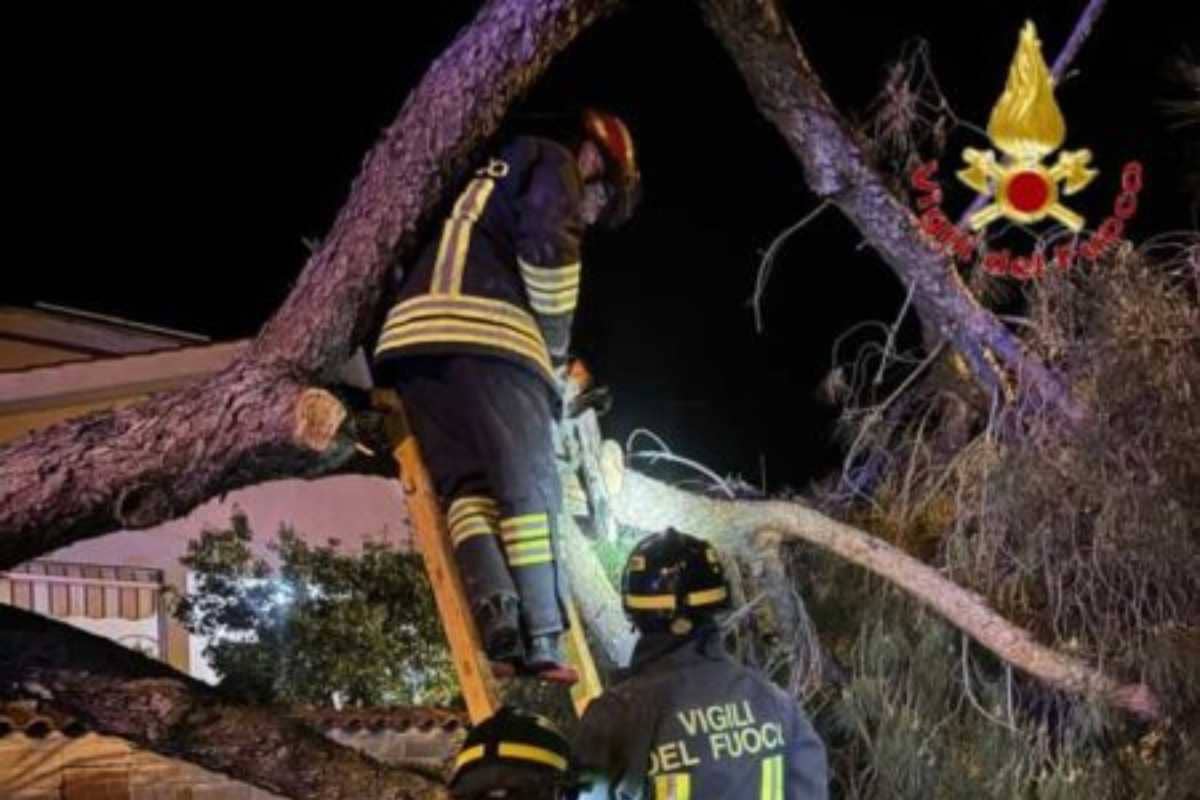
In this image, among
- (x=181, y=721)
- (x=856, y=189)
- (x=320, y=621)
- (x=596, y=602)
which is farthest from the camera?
(x=320, y=621)

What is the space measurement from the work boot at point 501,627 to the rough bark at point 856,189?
7.43 ft

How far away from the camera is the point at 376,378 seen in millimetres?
4309

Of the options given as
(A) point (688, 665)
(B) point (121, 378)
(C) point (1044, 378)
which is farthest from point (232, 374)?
(B) point (121, 378)

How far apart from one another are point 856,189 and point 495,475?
2465 mm

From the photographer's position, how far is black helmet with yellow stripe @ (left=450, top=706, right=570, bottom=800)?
3.20 m

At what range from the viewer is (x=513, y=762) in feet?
10.6

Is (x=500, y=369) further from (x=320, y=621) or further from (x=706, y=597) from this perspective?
(x=320, y=621)

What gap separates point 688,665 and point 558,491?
865 mm

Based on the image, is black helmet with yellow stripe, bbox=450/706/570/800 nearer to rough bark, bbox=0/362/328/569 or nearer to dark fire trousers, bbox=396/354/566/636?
dark fire trousers, bbox=396/354/566/636

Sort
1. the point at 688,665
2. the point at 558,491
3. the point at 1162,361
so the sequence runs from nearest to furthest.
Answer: the point at 688,665
the point at 558,491
the point at 1162,361

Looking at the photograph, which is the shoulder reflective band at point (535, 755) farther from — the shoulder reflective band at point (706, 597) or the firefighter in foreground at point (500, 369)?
the firefighter in foreground at point (500, 369)

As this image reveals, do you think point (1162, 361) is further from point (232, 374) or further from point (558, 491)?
point (232, 374)

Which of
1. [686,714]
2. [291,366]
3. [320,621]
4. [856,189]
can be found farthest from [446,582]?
[320,621]

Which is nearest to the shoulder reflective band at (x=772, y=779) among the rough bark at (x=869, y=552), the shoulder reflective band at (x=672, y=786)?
the shoulder reflective band at (x=672, y=786)
